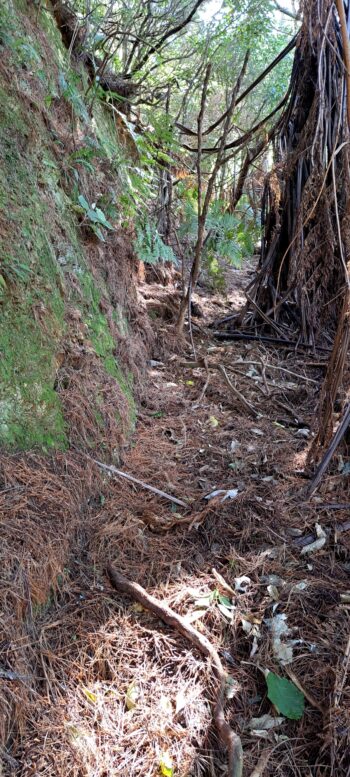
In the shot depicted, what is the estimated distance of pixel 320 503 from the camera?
93.1 inches

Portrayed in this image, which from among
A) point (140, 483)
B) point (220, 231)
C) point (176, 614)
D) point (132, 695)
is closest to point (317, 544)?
point (176, 614)

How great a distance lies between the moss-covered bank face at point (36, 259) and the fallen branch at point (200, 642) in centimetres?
68

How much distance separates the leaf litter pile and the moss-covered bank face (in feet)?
0.85

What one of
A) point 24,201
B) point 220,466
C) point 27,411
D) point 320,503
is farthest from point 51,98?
point 320,503

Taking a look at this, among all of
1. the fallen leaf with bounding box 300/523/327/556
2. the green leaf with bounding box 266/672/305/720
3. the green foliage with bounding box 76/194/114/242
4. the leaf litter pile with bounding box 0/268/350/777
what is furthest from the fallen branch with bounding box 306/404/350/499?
the green foliage with bounding box 76/194/114/242

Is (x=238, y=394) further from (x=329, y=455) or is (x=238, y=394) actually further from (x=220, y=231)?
(x=220, y=231)

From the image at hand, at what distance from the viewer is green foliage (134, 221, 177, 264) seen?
12.9ft

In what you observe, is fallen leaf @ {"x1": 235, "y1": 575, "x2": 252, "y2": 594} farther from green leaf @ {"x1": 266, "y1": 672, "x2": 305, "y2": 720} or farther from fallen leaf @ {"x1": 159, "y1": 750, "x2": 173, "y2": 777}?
fallen leaf @ {"x1": 159, "y1": 750, "x2": 173, "y2": 777}

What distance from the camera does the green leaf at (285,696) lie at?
1.46m

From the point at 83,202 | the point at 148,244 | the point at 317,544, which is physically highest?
the point at 83,202

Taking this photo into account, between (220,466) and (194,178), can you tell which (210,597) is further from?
(194,178)

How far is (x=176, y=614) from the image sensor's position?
1759 millimetres

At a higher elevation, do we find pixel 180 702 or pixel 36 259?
pixel 36 259

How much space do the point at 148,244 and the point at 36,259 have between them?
5.74 feet
